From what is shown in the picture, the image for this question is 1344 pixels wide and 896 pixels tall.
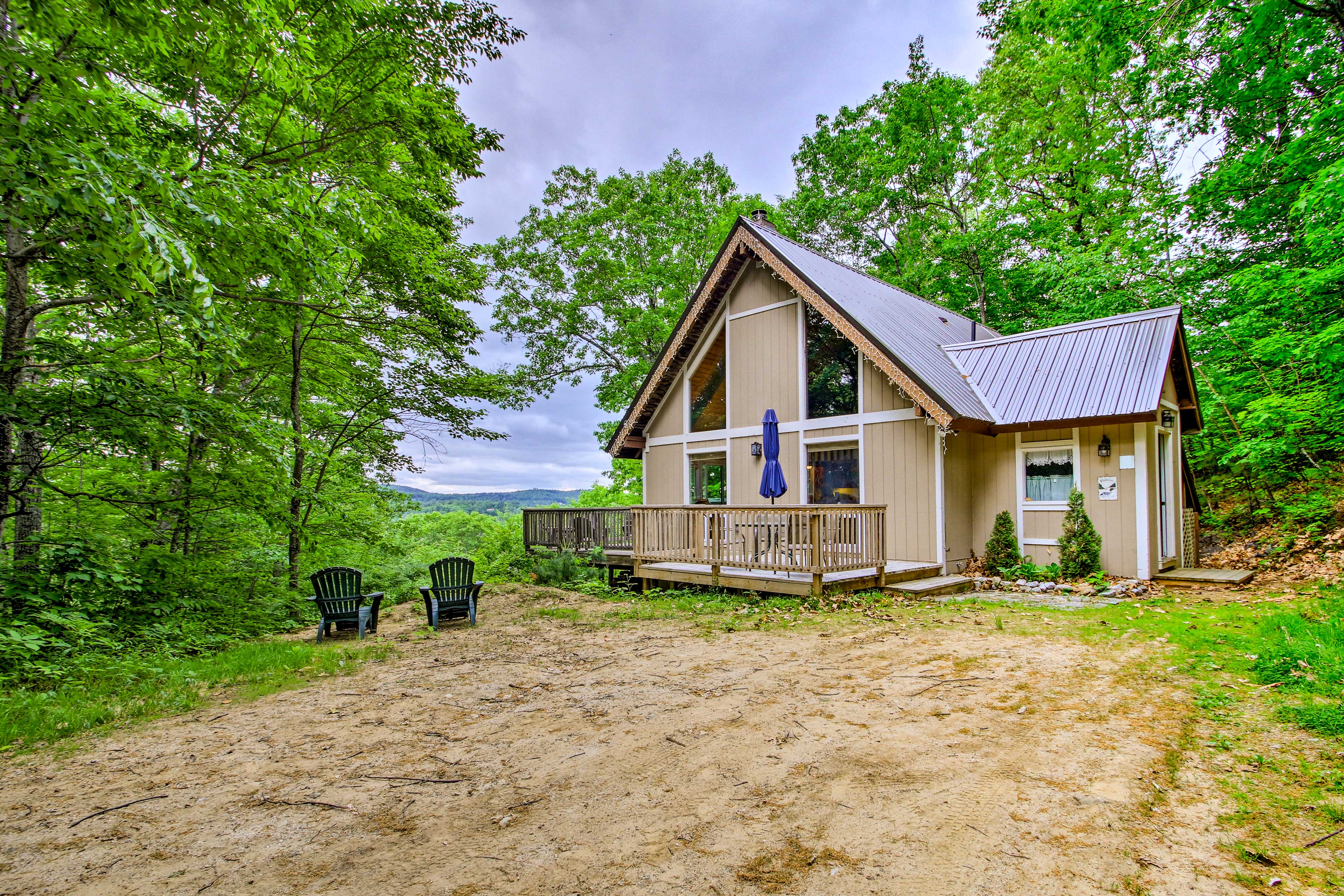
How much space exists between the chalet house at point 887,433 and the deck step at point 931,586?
198 millimetres

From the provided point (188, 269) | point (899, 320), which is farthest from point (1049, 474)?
point (188, 269)

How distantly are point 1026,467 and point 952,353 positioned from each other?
118 inches

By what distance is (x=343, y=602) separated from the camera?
7285 mm

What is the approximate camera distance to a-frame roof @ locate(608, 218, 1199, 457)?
918 cm

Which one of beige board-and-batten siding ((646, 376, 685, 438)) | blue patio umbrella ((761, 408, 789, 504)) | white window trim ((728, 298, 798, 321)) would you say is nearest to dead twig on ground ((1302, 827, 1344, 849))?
blue patio umbrella ((761, 408, 789, 504))

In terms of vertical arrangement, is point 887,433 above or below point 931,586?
above

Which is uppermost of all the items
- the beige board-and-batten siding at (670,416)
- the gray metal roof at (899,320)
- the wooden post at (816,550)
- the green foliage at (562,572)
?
the gray metal roof at (899,320)

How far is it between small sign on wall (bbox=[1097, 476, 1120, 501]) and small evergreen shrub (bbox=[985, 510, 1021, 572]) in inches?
51.3

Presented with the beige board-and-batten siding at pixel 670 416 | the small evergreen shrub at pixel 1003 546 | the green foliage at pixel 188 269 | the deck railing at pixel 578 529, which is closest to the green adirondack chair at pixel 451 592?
the green foliage at pixel 188 269

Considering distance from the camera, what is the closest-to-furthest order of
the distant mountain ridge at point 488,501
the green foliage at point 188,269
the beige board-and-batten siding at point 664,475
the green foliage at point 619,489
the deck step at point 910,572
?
the green foliage at point 188,269, the deck step at point 910,572, the beige board-and-batten siding at point 664,475, the green foliage at point 619,489, the distant mountain ridge at point 488,501

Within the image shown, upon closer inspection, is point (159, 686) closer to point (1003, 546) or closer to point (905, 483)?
point (905, 483)

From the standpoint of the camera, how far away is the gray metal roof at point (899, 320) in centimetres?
957

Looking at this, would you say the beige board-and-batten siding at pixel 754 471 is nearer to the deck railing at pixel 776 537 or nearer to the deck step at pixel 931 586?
the deck railing at pixel 776 537

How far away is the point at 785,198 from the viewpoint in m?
23.9
